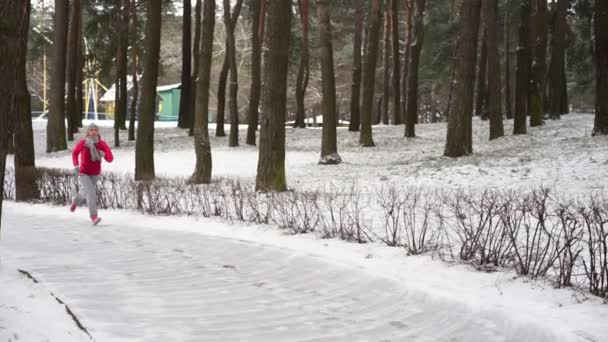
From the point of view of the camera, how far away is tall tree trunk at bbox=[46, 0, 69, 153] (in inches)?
874

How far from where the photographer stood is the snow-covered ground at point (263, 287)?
14.4 ft

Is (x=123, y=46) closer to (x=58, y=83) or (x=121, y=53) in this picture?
(x=121, y=53)

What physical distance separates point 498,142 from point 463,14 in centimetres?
569

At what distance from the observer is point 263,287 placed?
5.56 meters

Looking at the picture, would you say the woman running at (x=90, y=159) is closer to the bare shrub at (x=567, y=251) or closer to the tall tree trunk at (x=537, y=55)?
the bare shrub at (x=567, y=251)

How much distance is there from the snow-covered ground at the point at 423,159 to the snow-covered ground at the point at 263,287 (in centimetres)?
120

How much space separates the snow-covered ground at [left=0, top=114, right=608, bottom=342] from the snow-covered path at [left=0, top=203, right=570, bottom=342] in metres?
0.01

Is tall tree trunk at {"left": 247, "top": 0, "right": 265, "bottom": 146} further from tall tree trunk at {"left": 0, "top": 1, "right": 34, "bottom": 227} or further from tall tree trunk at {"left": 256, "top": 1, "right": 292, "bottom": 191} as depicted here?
tall tree trunk at {"left": 0, "top": 1, "right": 34, "bottom": 227}

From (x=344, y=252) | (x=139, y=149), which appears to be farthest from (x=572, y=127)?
(x=344, y=252)

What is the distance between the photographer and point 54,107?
22375 millimetres

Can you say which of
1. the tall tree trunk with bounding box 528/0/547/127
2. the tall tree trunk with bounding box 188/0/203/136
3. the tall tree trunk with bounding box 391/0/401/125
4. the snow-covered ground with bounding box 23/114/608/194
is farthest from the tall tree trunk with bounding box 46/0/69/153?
the tall tree trunk with bounding box 528/0/547/127

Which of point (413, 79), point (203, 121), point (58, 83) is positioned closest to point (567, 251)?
point (203, 121)

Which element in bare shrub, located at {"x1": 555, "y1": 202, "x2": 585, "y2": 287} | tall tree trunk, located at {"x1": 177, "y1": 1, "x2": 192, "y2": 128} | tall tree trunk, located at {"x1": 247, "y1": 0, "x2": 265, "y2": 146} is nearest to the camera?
bare shrub, located at {"x1": 555, "y1": 202, "x2": 585, "y2": 287}

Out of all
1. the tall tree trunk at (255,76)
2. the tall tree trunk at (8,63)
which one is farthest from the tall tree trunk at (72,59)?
the tall tree trunk at (8,63)
